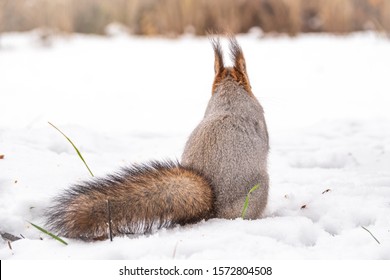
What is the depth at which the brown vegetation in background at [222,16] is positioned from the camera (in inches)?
427

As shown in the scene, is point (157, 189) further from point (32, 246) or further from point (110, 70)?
point (110, 70)

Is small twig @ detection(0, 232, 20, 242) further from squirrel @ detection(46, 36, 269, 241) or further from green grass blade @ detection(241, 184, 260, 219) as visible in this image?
green grass blade @ detection(241, 184, 260, 219)

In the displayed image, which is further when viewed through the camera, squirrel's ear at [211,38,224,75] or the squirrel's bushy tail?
squirrel's ear at [211,38,224,75]

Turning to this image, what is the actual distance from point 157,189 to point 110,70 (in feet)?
20.4

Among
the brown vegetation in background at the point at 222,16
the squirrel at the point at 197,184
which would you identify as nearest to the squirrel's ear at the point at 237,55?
the squirrel at the point at 197,184

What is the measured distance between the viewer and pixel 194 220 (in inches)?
111

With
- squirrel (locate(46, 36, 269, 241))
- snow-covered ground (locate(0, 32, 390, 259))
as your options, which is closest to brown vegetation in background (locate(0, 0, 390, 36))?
snow-covered ground (locate(0, 32, 390, 259))

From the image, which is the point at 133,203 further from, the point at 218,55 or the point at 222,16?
the point at 222,16

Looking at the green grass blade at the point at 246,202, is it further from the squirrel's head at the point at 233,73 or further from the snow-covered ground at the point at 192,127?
the squirrel's head at the point at 233,73

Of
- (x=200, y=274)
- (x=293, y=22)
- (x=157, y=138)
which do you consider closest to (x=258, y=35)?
(x=293, y=22)

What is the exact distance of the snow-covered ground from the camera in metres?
2.62

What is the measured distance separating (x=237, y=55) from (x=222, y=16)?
8.57 metres

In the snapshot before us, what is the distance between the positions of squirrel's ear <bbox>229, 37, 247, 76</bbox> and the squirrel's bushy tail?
26.9 inches

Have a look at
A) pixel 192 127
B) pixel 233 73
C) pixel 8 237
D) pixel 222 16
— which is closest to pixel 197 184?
pixel 233 73
